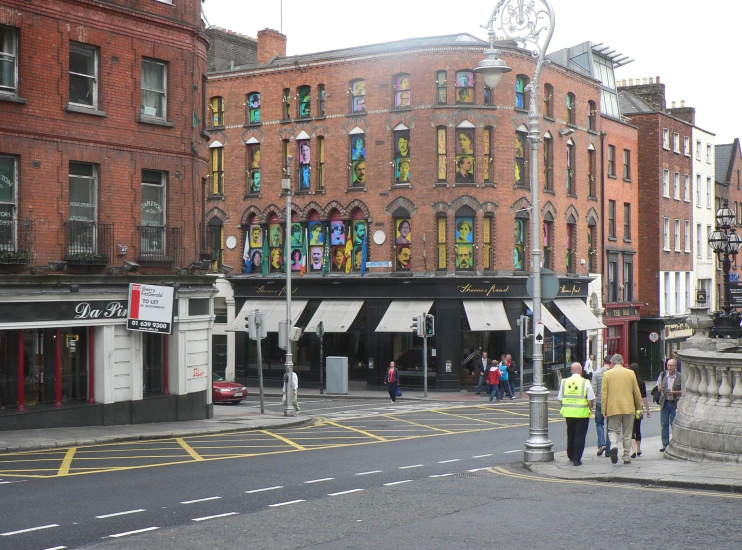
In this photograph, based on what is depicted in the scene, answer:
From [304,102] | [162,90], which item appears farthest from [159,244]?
[304,102]

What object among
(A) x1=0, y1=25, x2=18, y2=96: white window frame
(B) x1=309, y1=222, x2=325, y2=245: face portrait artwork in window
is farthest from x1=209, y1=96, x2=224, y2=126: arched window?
(A) x1=0, y1=25, x2=18, y2=96: white window frame

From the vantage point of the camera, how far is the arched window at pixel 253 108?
46938 mm

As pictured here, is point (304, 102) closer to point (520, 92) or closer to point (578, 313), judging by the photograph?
point (520, 92)

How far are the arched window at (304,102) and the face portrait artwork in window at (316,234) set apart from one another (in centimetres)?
508

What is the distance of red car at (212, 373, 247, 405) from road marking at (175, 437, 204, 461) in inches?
477

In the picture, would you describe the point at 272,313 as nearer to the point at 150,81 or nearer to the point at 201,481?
the point at 150,81

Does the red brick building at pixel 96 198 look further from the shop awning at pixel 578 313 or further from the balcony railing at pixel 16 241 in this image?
the shop awning at pixel 578 313

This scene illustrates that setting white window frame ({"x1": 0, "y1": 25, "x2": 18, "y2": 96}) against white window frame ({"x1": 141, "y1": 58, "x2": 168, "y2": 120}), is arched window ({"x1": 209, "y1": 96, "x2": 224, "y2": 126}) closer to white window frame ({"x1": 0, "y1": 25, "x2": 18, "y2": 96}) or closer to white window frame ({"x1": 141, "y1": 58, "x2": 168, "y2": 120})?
white window frame ({"x1": 141, "y1": 58, "x2": 168, "y2": 120})

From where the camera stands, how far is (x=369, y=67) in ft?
143

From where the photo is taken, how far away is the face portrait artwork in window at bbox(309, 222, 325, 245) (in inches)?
1775

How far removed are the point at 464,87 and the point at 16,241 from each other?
23805 mm

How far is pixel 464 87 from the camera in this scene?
42281 millimetres

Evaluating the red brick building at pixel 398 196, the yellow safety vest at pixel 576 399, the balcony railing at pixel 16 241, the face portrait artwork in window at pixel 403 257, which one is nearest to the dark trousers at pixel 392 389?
the red brick building at pixel 398 196

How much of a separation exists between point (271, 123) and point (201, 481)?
32637 millimetres
